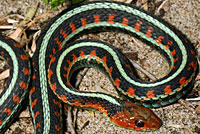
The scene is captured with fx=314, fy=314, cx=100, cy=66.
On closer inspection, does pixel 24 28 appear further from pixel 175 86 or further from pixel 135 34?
pixel 175 86

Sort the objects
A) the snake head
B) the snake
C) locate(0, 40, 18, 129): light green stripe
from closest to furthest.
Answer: the snake head → the snake → locate(0, 40, 18, 129): light green stripe

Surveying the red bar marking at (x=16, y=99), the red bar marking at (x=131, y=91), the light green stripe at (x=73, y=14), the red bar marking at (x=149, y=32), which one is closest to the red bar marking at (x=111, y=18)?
the light green stripe at (x=73, y=14)

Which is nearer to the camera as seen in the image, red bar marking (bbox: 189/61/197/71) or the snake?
the snake

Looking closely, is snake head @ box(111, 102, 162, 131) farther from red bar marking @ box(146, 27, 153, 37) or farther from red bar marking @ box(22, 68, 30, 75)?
red bar marking @ box(22, 68, 30, 75)

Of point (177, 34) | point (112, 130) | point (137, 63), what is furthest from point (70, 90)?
point (177, 34)

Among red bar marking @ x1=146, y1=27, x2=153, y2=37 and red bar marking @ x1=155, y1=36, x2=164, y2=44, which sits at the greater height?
red bar marking @ x1=146, y1=27, x2=153, y2=37

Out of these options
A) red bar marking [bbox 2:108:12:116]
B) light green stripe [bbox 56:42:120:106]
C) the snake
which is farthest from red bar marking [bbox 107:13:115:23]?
red bar marking [bbox 2:108:12:116]

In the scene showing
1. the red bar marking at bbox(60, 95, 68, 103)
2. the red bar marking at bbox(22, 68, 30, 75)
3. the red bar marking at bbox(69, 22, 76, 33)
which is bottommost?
the red bar marking at bbox(60, 95, 68, 103)

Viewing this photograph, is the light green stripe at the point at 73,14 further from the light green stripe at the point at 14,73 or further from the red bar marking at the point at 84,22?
the light green stripe at the point at 14,73

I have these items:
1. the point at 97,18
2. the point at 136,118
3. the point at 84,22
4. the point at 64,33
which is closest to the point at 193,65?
the point at 136,118
